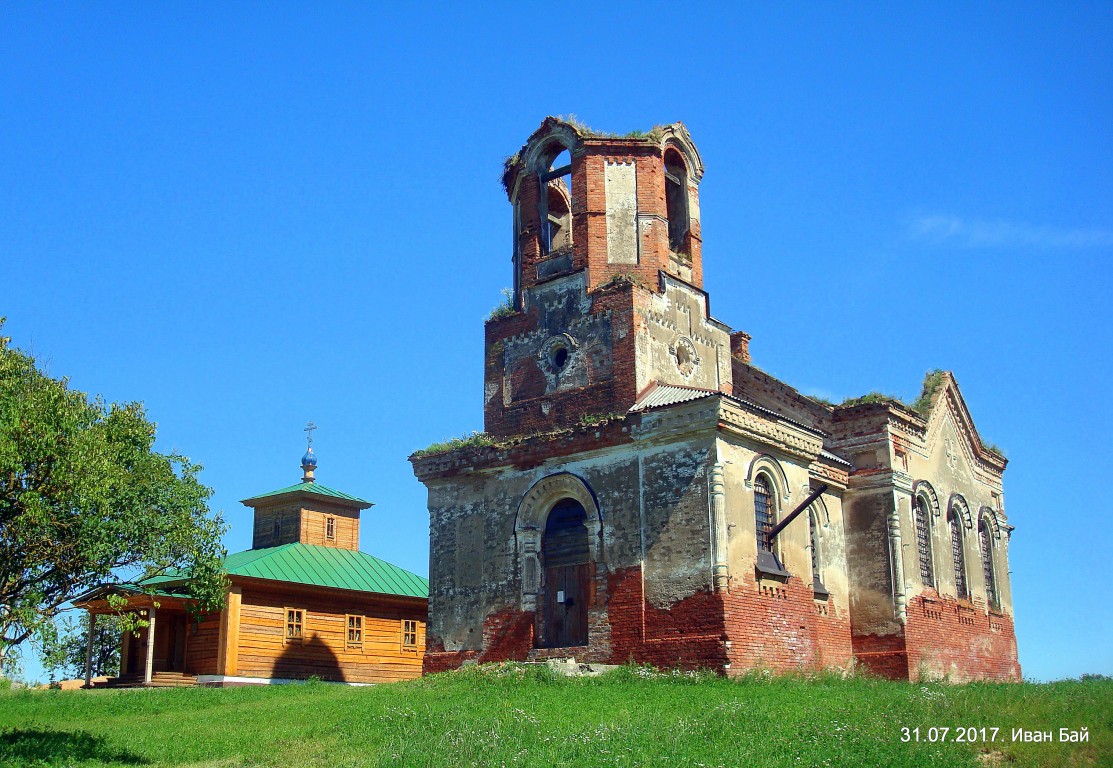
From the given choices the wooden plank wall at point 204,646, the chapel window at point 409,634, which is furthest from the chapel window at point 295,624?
the chapel window at point 409,634

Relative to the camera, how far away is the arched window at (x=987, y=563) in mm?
28781

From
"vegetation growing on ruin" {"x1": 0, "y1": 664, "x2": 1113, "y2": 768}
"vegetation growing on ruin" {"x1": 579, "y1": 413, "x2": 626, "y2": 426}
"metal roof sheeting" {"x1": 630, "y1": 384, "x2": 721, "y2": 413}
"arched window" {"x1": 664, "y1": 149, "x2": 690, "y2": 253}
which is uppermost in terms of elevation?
"arched window" {"x1": 664, "y1": 149, "x2": 690, "y2": 253}

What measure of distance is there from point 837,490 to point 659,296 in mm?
6008

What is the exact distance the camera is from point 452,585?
77.5 ft

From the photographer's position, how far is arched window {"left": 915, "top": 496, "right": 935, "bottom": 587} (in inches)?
1003

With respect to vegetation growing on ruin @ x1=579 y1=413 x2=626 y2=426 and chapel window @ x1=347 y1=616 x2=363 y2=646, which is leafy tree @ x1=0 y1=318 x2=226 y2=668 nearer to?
vegetation growing on ruin @ x1=579 y1=413 x2=626 y2=426

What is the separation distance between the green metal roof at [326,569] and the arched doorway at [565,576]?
8.82 meters

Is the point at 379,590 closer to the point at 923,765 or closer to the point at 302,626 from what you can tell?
the point at 302,626

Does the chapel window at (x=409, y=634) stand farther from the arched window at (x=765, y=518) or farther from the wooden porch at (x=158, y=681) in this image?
the arched window at (x=765, y=518)

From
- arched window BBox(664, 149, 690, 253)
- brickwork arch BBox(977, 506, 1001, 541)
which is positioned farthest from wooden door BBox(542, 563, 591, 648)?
brickwork arch BBox(977, 506, 1001, 541)

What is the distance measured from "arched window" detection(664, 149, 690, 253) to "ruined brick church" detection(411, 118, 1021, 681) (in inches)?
2.0

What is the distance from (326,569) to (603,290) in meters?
12.7

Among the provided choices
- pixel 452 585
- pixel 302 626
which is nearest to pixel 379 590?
pixel 302 626

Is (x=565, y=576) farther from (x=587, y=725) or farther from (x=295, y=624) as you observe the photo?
(x=295, y=624)
